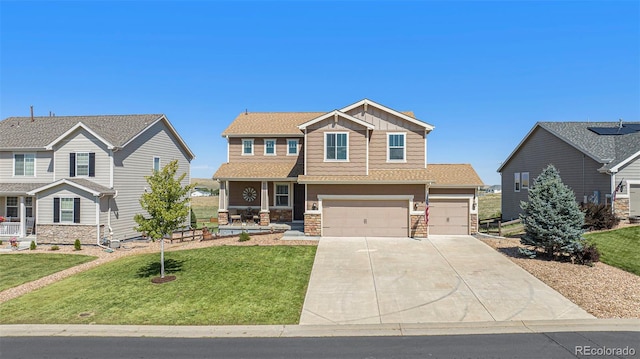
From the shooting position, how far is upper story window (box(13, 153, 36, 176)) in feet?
76.2

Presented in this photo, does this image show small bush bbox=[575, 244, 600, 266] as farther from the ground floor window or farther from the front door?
the ground floor window

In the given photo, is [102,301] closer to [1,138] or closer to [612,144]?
[1,138]

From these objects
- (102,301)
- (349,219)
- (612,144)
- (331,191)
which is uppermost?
(612,144)

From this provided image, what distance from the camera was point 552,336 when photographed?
8719 mm

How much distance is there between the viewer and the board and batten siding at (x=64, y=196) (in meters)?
20.5

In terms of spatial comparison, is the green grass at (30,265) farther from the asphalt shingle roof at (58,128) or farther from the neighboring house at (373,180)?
the neighboring house at (373,180)

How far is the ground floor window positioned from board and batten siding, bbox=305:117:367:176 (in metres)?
4.45

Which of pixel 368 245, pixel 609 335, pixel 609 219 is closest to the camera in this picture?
pixel 609 335

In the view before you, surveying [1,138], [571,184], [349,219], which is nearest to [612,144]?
[571,184]

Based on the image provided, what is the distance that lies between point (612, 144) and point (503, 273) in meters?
17.2

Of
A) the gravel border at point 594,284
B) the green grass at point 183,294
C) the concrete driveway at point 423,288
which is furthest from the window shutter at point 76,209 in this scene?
the gravel border at point 594,284

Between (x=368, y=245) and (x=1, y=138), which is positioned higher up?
(x=1, y=138)

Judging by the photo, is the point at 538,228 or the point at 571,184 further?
the point at 571,184

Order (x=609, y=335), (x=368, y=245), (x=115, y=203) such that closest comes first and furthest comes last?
(x=609, y=335) → (x=368, y=245) → (x=115, y=203)
